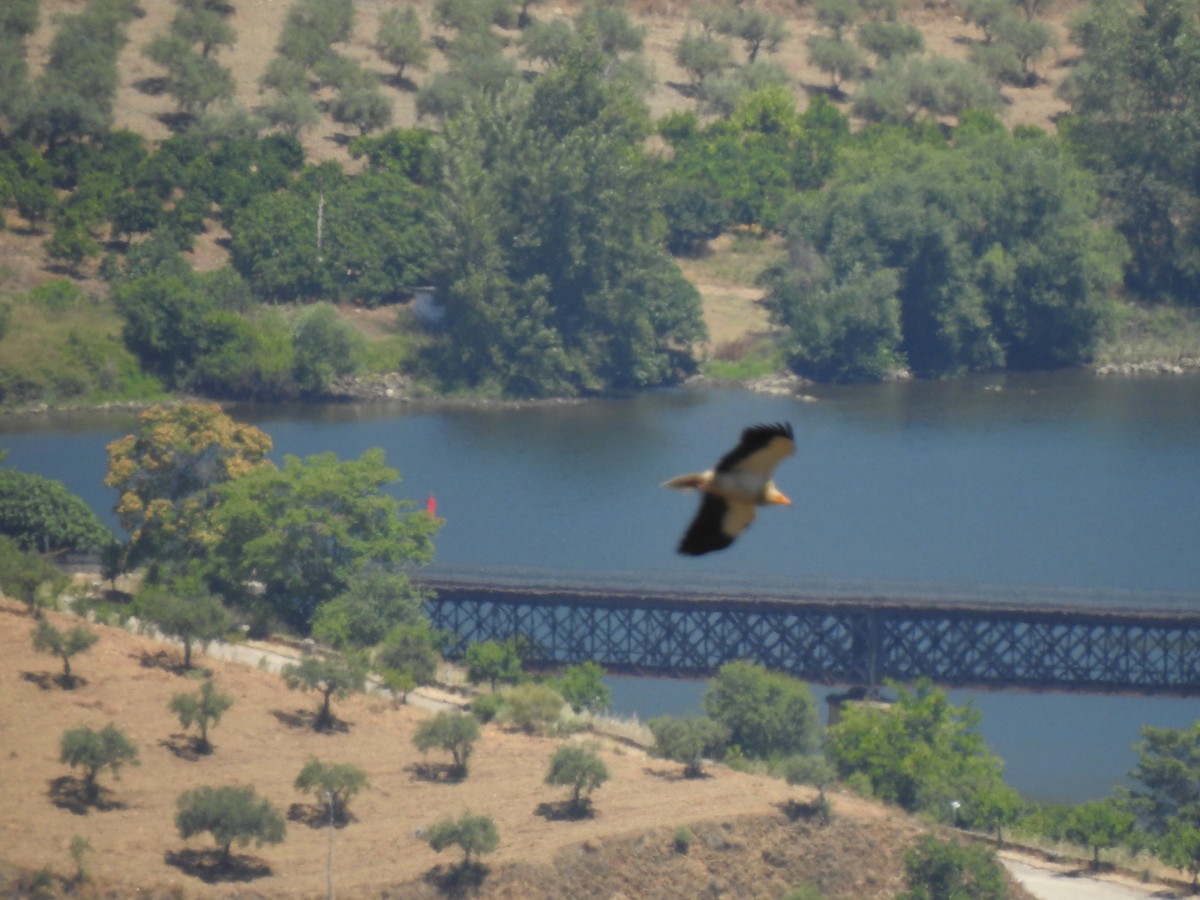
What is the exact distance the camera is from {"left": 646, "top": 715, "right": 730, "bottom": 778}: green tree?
4247 centimetres

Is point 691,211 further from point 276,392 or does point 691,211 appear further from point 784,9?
point 784,9

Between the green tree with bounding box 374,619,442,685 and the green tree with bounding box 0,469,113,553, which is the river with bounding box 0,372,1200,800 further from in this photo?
the green tree with bounding box 0,469,113,553

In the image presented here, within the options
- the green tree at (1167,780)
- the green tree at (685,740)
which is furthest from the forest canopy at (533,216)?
the green tree at (1167,780)

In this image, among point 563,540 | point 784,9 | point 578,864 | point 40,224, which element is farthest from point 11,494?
point 784,9

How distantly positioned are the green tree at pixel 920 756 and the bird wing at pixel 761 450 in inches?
1026

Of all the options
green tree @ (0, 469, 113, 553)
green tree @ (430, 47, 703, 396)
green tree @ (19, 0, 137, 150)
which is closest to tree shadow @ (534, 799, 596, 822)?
green tree @ (0, 469, 113, 553)

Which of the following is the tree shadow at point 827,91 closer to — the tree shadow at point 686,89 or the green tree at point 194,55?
the tree shadow at point 686,89

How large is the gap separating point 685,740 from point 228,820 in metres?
9.09

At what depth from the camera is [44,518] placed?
177ft

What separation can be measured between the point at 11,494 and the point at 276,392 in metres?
31.1

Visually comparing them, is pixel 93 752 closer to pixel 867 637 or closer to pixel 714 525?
pixel 867 637

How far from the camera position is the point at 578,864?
3862 centimetres

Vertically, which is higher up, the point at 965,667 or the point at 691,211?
the point at 691,211

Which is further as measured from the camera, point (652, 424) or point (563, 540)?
point (652, 424)
